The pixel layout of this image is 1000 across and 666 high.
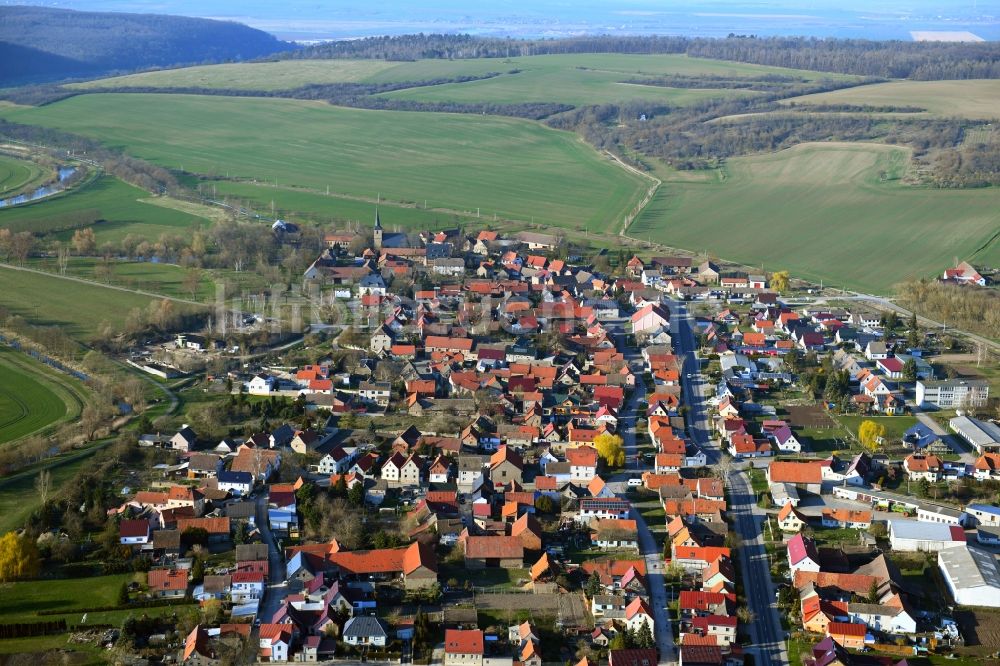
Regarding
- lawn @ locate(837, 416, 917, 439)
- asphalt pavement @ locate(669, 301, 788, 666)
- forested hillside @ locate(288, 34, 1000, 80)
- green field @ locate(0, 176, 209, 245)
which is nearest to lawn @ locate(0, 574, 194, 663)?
asphalt pavement @ locate(669, 301, 788, 666)

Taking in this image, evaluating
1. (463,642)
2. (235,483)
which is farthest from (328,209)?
(463,642)

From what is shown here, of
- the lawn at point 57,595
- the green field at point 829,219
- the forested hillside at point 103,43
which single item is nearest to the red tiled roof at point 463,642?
the lawn at point 57,595

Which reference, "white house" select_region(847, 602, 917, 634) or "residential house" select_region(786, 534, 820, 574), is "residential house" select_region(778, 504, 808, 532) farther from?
"white house" select_region(847, 602, 917, 634)

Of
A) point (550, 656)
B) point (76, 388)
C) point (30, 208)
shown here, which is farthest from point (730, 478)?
point (30, 208)

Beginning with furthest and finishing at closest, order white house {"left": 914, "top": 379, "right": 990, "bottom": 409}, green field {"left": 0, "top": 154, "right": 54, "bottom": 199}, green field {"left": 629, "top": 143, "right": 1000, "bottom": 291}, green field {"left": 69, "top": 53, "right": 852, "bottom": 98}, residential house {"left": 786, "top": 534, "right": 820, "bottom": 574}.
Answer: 1. green field {"left": 69, "top": 53, "right": 852, "bottom": 98}
2. green field {"left": 0, "top": 154, "right": 54, "bottom": 199}
3. green field {"left": 629, "top": 143, "right": 1000, "bottom": 291}
4. white house {"left": 914, "top": 379, "right": 990, "bottom": 409}
5. residential house {"left": 786, "top": 534, "right": 820, "bottom": 574}

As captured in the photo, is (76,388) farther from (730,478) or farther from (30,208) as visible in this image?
(30,208)

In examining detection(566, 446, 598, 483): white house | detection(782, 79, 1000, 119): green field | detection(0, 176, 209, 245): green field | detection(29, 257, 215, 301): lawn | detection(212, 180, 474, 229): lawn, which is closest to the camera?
detection(566, 446, 598, 483): white house
